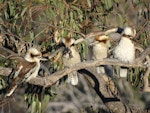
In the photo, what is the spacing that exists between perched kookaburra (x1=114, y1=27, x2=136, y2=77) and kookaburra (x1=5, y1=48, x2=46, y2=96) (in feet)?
2.34

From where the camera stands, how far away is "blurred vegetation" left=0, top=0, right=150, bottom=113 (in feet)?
18.9

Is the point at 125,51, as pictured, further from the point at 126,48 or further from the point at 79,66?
the point at 79,66

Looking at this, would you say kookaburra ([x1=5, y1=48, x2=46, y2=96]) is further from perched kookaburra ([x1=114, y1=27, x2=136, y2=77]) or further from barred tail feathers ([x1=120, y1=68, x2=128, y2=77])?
barred tail feathers ([x1=120, y1=68, x2=128, y2=77])

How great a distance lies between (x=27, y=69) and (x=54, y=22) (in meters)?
0.57

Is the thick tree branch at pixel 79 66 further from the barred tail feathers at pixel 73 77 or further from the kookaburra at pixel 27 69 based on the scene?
the barred tail feathers at pixel 73 77

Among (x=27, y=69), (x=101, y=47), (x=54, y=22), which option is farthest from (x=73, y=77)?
(x=27, y=69)

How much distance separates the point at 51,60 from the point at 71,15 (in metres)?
0.50

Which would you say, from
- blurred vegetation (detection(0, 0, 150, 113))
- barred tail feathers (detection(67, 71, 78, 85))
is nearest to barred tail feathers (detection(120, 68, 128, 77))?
blurred vegetation (detection(0, 0, 150, 113))

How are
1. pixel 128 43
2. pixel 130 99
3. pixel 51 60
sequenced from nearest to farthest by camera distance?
pixel 128 43 → pixel 51 60 → pixel 130 99

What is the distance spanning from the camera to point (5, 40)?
6.15 metres

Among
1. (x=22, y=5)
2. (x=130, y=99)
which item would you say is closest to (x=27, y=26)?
(x=22, y=5)

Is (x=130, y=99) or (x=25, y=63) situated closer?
(x=25, y=63)

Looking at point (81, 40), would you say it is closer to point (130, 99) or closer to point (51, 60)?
point (51, 60)

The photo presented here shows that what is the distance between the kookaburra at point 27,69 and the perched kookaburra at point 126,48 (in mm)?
713
